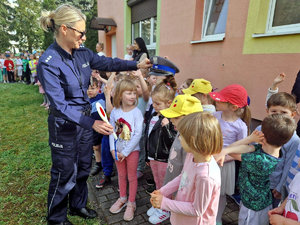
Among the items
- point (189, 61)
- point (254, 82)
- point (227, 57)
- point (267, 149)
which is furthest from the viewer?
point (189, 61)

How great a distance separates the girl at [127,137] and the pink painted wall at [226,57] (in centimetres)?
206

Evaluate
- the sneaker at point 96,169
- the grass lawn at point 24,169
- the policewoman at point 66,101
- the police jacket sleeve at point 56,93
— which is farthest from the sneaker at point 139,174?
the police jacket sleeve at point 56,93

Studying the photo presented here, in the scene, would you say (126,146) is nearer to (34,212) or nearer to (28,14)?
(34,212)

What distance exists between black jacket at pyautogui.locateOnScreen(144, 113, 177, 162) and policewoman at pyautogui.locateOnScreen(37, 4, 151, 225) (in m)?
0.69

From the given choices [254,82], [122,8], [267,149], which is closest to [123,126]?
[267,149]

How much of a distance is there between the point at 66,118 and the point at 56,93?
236 mm

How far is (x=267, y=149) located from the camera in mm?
1711

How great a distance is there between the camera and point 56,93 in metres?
1.84

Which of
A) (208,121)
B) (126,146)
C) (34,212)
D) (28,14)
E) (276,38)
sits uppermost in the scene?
(28,14)

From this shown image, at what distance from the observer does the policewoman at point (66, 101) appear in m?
1.86

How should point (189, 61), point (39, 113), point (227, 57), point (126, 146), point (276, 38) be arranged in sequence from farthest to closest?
1. point (39, 113)
2. point (189, 61)
3. point (227, 57)
4. point (276, 38)
5. point (126, 146)

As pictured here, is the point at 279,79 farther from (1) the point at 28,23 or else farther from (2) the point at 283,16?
(1) the point at 28,23

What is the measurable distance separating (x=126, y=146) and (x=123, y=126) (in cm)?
25

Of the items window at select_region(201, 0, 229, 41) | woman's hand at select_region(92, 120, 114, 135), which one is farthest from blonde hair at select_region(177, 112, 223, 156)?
window at select_region(201, 0, 229, 41)
